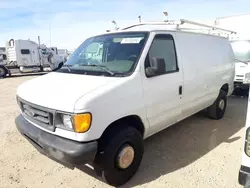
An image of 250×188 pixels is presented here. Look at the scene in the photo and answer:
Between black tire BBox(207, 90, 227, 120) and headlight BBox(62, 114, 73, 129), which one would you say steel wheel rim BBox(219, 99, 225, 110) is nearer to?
black tire BBox(207, 90, 227, 120)

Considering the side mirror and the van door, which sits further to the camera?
A: the van door

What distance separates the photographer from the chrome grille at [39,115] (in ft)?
8.91

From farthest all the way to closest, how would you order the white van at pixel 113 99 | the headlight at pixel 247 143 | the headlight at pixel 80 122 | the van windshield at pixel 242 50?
the van windshield at pixel 242 50 → the white van at pixel 113 99 → the headlight at pixel 80 122 → the headlight at pixel 247 143

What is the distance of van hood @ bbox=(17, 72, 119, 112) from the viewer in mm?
2559

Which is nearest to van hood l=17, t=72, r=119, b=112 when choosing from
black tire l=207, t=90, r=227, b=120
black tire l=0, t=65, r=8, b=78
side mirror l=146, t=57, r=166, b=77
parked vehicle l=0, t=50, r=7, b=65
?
side mirror l=146, t=57, r=166, b=77

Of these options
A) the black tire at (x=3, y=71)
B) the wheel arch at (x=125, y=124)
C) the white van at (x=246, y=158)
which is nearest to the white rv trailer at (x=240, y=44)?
the wheel arch at (x=125, y=124)

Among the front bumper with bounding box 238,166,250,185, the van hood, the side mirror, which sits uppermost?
the side mirror

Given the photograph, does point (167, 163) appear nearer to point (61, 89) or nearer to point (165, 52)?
point (165, 52)

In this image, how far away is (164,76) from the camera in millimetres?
3457

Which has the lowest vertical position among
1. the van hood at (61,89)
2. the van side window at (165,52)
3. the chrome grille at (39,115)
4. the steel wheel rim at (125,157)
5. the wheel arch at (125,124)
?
the steel wheel rim at (125,157)

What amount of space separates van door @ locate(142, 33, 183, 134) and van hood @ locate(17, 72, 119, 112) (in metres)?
0.63

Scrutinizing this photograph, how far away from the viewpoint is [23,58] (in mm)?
19844

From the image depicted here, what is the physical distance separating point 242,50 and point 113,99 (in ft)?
24.7

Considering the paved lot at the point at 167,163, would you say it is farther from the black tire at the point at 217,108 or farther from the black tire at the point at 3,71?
the black tire at the point at 3,71
